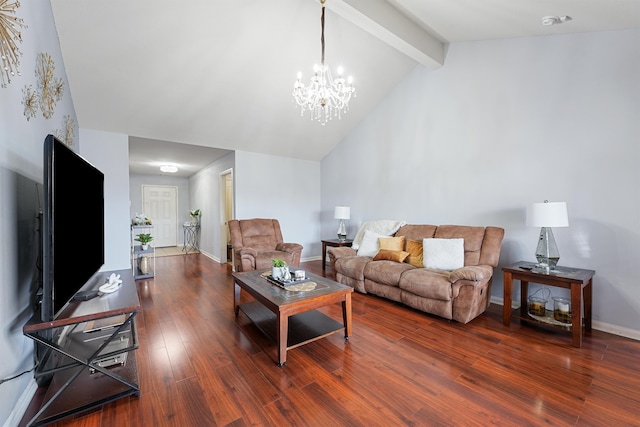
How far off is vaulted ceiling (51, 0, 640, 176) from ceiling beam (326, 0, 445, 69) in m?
0.01

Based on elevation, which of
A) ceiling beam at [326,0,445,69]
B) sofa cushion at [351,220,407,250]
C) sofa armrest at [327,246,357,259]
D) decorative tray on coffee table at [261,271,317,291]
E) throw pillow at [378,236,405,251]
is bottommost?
decorative tray on coffee table at [261,271,317,291]

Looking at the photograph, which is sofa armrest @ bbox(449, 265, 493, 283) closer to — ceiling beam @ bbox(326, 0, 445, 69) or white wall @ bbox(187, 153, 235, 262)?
ceiling beam @ bbox(326, 0, 445, 69)

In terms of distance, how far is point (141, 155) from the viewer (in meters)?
5.57

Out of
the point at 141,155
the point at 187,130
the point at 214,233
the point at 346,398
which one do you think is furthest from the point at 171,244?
the point at 346,398

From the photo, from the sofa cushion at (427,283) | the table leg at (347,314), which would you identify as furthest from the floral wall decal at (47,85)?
the sofa cushion at (427,283)

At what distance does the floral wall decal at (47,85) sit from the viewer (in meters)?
1.97

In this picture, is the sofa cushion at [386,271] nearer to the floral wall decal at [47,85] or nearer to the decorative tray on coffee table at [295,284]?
the decorative tray on coffee table at [295,284]

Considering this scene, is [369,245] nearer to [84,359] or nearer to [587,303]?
[587,303]

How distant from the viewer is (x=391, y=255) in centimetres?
362

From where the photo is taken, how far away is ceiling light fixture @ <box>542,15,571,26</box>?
8.10 ft

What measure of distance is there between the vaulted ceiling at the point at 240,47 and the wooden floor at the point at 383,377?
2785 mm

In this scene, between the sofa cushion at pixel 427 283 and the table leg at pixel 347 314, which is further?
the sofa cushion at pixel 427 283

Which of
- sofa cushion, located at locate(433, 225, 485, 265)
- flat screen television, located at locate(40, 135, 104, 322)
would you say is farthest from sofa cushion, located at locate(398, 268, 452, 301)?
flat screen television, located at locate(40, 135, 104, 322)

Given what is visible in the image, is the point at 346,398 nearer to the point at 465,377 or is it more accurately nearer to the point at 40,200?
the point at 465,377
